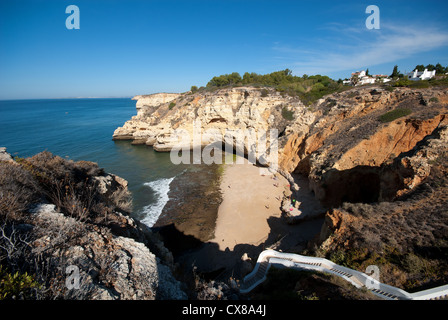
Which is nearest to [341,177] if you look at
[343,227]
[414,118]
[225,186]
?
[414,118]

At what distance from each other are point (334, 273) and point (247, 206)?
991cm

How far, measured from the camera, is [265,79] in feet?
132

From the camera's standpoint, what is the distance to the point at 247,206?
16344 millimetres

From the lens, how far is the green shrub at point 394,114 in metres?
14.9

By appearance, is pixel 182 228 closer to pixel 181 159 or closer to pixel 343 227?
pixel 343 227

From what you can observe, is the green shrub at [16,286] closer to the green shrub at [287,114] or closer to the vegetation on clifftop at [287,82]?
the green shrub at [287,114]

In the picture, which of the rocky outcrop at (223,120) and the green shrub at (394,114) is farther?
the rocky outcrop at (223,120)

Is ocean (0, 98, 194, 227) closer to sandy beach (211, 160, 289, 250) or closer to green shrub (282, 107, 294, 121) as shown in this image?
sandy beach (211, 160, 289, 250)

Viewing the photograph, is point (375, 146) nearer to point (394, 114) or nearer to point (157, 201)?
point (394, 114)

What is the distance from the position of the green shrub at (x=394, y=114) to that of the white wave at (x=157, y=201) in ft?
67.9

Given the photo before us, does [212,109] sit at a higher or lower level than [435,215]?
higher

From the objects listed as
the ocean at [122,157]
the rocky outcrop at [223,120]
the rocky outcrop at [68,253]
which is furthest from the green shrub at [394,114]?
the ocean at [122,157]
